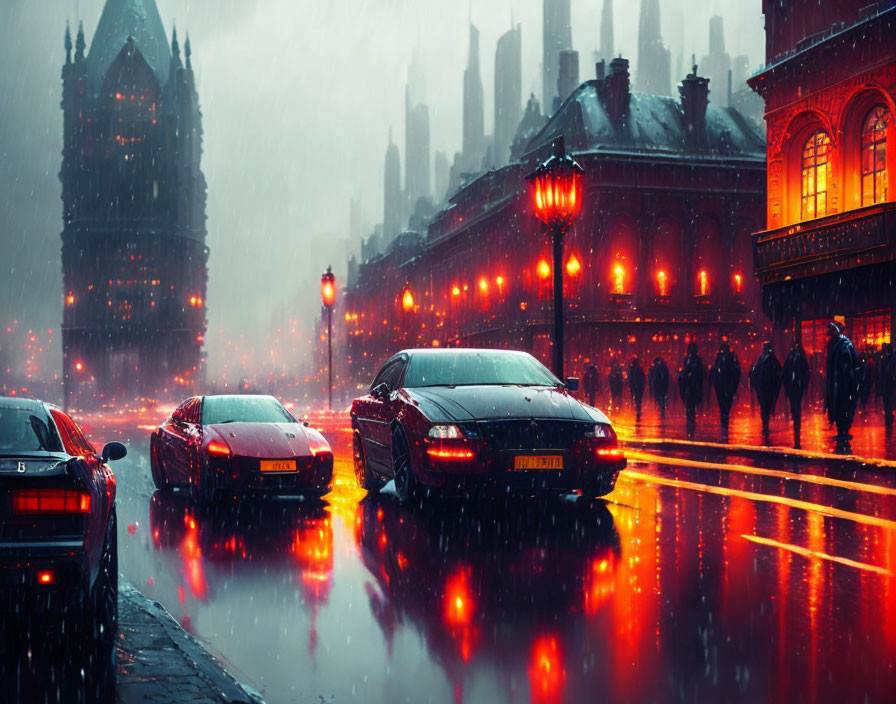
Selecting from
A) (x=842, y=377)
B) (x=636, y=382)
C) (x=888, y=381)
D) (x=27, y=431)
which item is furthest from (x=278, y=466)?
(x=636, y=382)

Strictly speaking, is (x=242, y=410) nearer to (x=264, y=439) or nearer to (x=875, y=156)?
(x=264, y=439)

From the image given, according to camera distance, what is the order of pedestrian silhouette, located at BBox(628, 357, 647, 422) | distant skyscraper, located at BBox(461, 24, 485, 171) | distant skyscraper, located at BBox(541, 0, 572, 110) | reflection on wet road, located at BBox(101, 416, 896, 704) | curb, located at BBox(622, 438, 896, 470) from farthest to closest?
distant skyscraper, located at BBox(461, 24, 485, 171)
distant skyscraper, located at BBox(541, 0, 572, 110)
pedestrian silhouette, located at BBox(628, 357, 647, 422)
curb, located at BBox(622, 438, 896, 470)
reflection on wet road, located at BBox(101, 416, 896, 704)

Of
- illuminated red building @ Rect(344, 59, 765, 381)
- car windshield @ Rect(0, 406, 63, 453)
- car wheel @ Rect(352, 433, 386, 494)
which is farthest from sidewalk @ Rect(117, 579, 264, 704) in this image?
→ illuminated red building @ Rect(344, 59, 765, 381)

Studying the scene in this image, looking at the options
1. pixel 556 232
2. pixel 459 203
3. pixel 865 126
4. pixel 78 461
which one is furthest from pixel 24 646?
pixel 459 203

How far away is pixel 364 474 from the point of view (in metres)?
12.5

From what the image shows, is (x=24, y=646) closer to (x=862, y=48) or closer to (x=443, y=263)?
(x=862, y=48)

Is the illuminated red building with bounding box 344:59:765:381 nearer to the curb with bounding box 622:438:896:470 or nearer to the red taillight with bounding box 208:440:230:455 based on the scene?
the curb with bounding box 622:438:896:470

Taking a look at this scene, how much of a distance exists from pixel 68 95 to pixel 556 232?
118 meters

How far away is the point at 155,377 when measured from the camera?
115000 millimetres

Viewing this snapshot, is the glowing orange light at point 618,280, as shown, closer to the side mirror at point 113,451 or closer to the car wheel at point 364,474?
the car wheel at point 364,474

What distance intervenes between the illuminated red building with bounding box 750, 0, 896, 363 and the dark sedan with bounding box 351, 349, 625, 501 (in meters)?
17.4

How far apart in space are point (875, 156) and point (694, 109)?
26.4 metres

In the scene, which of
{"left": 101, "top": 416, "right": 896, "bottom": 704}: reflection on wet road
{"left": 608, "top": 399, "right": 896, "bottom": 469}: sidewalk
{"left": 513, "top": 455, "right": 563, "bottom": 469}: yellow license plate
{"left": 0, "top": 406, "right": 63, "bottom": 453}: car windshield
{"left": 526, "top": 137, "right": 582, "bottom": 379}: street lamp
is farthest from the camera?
{"left": 526, "top": 137, "right": 582, "bottom": 379}: street lamp

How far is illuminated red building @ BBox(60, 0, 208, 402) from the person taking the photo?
115m
